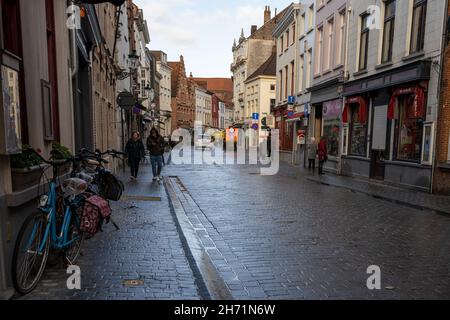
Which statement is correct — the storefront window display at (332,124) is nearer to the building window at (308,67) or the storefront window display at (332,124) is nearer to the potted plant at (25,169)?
the building window at (308,67)

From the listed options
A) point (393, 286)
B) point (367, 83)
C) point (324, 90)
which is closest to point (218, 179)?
point (367, 83)

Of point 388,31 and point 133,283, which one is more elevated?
point 388,31

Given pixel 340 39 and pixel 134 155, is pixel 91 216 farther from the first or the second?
pixel 340 39

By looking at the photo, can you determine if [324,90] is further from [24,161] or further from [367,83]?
[24,161]

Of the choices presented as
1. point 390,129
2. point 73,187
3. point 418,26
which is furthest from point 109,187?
point 418,26

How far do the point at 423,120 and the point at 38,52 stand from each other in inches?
429

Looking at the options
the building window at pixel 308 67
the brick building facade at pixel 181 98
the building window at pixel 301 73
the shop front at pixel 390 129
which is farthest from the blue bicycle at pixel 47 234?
the brick building facade at pixel 181 98

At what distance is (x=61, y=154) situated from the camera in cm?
485

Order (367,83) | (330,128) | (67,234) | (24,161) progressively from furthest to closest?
(330,128)
(367,83)
(67,234)
(24,161)

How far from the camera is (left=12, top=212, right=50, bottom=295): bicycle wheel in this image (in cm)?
348

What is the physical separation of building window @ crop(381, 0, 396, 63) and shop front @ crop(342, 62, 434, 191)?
0.90 meters

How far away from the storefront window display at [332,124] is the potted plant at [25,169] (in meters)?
15.7

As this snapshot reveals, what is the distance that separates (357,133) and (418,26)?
516 cm

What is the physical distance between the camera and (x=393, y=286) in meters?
4.10
